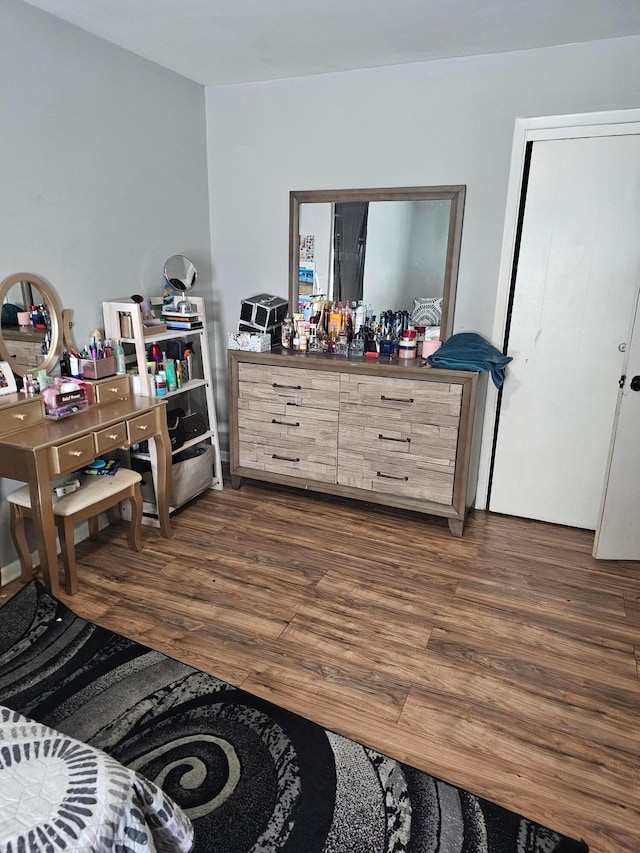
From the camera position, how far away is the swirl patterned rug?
Answer: 154 cm

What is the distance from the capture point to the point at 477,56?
293 centimetres

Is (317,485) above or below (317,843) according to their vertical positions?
above

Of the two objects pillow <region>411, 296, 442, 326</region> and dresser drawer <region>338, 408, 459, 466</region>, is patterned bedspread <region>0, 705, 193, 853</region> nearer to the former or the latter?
dresser drawer <region>338, 408, 459, 466</region>

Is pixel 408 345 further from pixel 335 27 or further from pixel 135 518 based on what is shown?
pixel 135 518

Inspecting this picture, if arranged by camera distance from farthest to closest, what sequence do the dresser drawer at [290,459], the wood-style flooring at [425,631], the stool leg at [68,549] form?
the dresser drawer at [290,459]
the stool leg at [68,549]
the wood-style flooring at [425,631]

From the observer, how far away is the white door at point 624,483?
2725 mm

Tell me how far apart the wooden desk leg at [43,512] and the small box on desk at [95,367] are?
636 mm

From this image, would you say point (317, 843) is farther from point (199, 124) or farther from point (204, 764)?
point (199, 124)

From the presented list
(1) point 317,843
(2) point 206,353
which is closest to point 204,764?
(1) point 317,843

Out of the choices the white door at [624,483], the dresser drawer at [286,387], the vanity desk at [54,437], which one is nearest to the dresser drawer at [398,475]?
the dresser drawer at [286,387]

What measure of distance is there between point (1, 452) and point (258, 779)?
1.60 metres

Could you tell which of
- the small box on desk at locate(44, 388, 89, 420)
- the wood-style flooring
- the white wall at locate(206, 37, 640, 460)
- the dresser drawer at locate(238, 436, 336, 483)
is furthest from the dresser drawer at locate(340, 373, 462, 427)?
the small box on desk at locate(44, 388, 89, 420)

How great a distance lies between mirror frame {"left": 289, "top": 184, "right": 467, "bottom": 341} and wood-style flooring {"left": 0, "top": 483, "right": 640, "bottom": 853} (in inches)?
50.1

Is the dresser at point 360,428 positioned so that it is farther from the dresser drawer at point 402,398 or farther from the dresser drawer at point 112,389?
the dresser drawer at point 112,389
